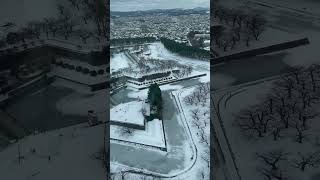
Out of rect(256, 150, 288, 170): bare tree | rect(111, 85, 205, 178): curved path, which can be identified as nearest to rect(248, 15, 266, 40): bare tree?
rect(111, 85, 205, 178): curved path

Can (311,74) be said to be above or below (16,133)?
above

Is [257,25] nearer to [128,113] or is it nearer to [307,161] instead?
[307,161]

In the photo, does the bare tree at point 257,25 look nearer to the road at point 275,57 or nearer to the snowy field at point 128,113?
the road at point 275,57

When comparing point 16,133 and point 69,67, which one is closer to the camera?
point 16,133

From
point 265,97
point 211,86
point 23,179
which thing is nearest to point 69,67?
point 23,179

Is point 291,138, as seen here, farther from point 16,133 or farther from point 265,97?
point 16,133

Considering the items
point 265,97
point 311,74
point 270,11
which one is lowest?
point 265,97

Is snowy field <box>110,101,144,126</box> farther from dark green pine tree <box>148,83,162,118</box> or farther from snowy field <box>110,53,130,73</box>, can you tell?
snowy field <box>110,53,130,73</box>
